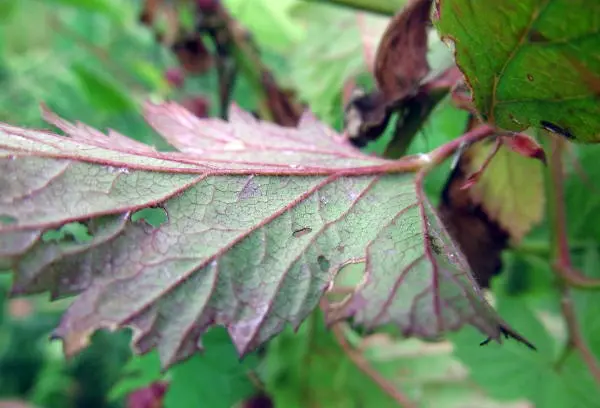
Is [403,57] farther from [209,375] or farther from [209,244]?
[209,375]

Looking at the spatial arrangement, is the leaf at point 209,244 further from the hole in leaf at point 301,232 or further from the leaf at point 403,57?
the leaf at point 403,57

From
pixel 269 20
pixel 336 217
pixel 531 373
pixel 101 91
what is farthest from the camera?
pixel 101 91

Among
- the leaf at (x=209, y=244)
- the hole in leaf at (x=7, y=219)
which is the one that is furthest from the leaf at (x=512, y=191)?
the hole in leaf at (x=7, y=219)

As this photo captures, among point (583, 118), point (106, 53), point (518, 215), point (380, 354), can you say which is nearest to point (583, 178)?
point (518, 215)

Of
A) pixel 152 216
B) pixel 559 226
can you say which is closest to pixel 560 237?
pixel 559 226

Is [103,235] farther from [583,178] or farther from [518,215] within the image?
[583,178]

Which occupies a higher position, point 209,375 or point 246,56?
point 246,56
